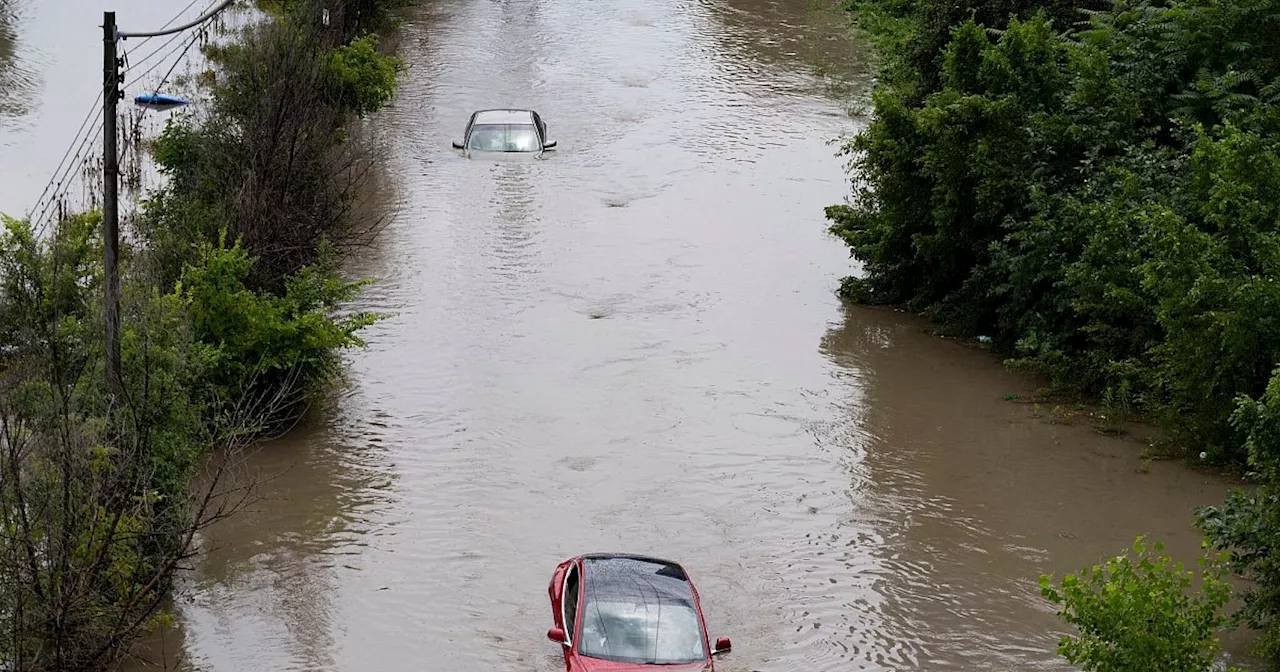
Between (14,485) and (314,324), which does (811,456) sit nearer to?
(314,324)

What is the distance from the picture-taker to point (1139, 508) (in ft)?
63.3

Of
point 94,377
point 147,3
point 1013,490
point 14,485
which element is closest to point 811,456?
point 1013,490

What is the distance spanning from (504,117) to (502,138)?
80 cm

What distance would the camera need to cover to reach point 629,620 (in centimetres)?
1388

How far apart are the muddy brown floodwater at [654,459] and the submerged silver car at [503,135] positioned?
0.66m

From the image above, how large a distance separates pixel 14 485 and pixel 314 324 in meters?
9.44

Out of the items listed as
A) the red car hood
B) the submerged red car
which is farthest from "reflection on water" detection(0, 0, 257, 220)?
the red car hood

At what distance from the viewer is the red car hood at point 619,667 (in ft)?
44.1

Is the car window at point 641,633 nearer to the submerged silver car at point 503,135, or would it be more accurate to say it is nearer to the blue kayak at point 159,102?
the submerged silver car at point 503,135

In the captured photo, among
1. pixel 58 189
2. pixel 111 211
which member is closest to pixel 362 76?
pixel 58 189

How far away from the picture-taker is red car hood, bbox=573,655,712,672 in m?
13.4

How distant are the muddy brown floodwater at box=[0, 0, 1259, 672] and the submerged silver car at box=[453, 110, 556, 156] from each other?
662 mm

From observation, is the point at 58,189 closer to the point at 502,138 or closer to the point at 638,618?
the point at 502,138

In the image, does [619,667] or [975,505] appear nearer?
[619,667]
